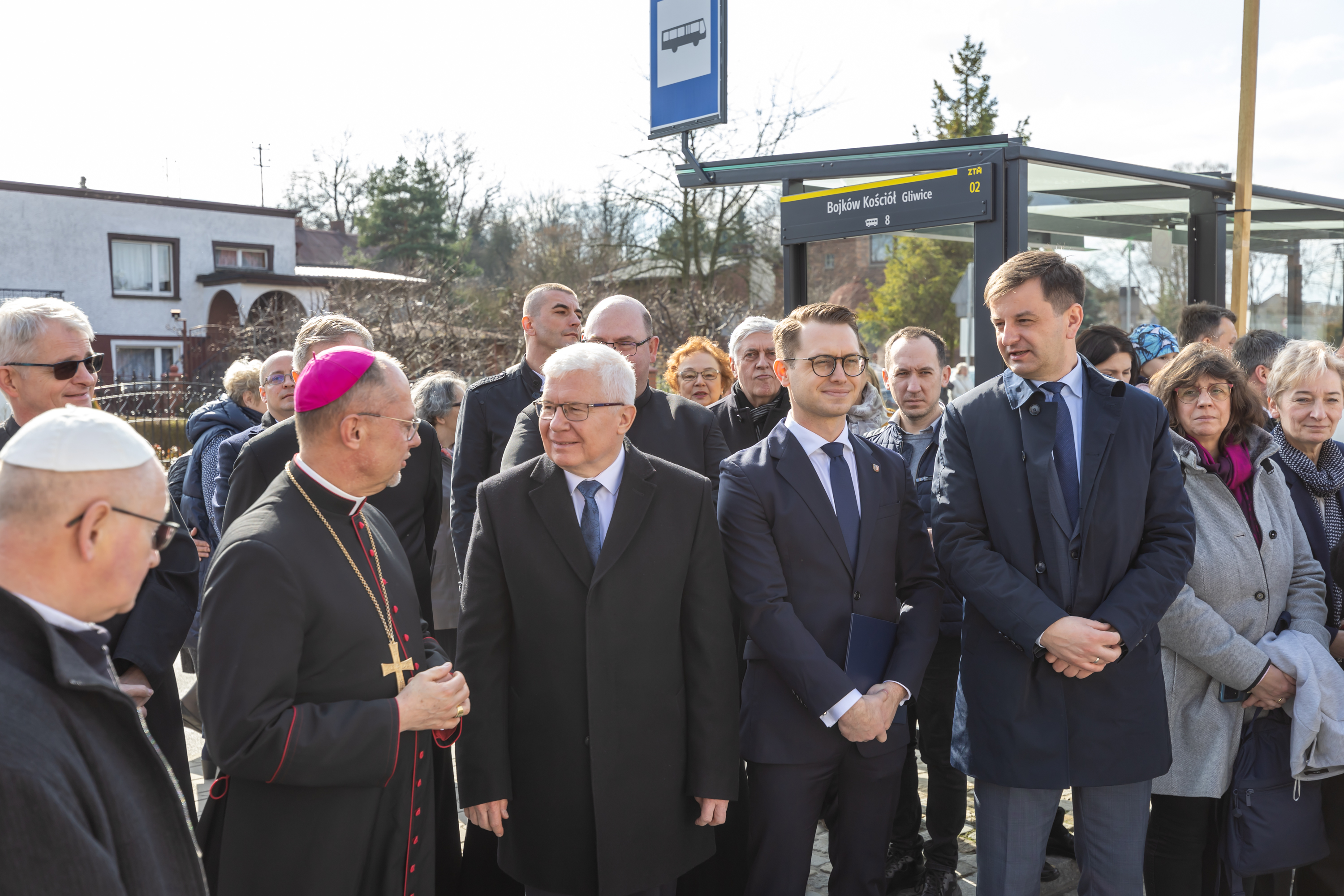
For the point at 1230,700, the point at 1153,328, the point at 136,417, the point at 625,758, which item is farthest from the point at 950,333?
the point at 136,417

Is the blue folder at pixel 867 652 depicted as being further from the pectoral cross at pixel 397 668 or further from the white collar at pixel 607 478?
the pectoral cross at pixel 397 668

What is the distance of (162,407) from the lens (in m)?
18.9

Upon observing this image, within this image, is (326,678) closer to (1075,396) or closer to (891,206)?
(1075,396)

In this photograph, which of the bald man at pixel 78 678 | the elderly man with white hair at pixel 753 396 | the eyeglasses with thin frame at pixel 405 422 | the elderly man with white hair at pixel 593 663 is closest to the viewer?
the bald man at pixel 78 678

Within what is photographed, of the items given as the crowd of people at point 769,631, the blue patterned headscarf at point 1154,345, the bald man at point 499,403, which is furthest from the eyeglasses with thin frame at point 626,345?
the blue patterned headscarf at point 1154,345

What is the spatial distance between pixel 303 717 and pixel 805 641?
156 cm

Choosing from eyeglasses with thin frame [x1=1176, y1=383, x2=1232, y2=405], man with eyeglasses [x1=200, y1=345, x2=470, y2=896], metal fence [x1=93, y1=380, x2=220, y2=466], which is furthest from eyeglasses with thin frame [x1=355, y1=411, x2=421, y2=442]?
metal fence [x1=93, y1=380, x2=220, y2=466]

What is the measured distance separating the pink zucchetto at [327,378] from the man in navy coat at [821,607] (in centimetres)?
136

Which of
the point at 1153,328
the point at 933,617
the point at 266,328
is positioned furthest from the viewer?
the point at 266,328

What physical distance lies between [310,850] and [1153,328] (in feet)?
16.7

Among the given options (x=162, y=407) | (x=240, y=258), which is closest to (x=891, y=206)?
(x=162, y=407)

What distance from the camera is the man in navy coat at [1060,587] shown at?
3211 millimetres

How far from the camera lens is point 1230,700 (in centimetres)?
361

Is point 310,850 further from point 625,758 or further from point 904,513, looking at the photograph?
point 904,513
